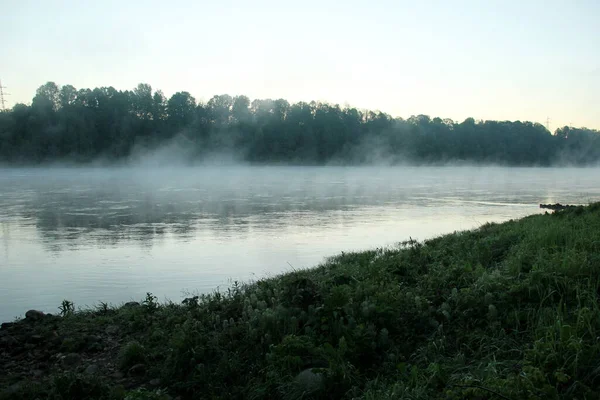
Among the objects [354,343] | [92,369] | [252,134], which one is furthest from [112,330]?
[252,134]

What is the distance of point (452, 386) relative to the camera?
438cm

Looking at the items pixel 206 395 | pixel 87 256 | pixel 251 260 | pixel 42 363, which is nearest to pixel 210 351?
pixel 206 395

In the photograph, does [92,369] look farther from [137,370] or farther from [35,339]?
[35,339]

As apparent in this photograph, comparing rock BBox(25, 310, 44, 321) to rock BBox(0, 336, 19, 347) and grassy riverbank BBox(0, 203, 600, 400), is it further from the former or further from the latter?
rock BBox(0, 336, 19, 347)

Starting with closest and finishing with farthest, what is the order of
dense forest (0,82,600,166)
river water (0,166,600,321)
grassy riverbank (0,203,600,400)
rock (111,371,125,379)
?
grassy riverbank (0,203,600,400) < rock (111,371,125,379) < river water (0,166,600,321) < dense forest (0,82,600,166)

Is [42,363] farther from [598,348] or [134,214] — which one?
[134,214]

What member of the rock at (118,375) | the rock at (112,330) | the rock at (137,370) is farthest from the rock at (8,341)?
the rock at (137,370)

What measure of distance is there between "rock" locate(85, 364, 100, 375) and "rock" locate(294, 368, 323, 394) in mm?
2536

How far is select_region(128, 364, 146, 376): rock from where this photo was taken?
5895mm

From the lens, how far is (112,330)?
24.2 ft

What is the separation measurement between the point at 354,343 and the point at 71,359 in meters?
3.56

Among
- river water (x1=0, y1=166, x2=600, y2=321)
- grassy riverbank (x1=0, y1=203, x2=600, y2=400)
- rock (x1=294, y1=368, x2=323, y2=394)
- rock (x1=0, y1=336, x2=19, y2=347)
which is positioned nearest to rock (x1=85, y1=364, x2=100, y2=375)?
grassy riverbank (x1=0, y1=203, x2=600, y2=400)

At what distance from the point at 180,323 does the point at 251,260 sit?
21.2 feet

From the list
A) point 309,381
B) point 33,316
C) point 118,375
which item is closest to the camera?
point 309,381
